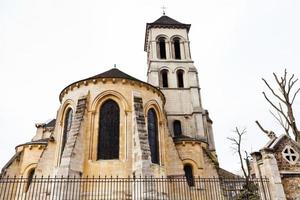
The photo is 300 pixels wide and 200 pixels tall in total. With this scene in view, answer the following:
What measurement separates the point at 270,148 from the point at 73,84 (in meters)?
12.2

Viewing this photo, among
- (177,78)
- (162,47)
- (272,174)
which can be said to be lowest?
(272,174)

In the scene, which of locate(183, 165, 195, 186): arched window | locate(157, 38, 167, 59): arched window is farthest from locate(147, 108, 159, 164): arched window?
locate(157, 38, 167, 59): arched window

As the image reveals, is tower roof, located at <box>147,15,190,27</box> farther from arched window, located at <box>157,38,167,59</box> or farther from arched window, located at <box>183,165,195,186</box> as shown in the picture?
arched window, located at <box>183,165,195,186</box>

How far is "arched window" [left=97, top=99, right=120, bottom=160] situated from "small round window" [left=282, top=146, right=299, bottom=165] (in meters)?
8.54

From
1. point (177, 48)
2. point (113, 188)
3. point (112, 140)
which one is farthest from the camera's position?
point (177, 48)

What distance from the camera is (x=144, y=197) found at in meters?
12.6

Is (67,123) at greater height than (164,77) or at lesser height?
lesser

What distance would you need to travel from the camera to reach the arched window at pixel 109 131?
1579cm

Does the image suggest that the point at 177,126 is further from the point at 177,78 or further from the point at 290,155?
the point at 290,155

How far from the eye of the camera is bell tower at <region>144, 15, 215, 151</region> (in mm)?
25391

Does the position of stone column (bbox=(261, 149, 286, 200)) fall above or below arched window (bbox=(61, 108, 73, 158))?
below

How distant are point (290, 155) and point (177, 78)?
685 inches

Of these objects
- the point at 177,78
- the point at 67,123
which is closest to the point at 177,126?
the point at 177,78

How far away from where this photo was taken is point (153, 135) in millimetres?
17828
